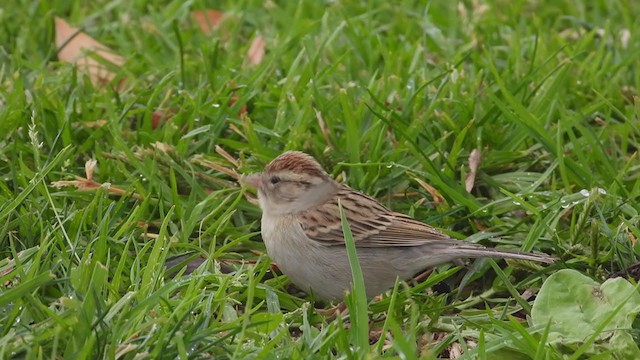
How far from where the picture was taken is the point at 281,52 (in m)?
5.81

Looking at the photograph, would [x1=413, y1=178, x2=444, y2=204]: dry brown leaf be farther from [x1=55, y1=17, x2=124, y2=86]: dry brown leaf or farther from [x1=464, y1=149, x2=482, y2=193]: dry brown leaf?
[x1=55, y1=17, x2=124, y2=86]: dry brown leaf

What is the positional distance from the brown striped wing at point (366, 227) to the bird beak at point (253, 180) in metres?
0.23

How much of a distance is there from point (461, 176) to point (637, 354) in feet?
4.60

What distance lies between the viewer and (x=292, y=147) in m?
4.90

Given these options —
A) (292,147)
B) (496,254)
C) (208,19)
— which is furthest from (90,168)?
(208,19)

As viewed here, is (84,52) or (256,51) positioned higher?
(84,52)

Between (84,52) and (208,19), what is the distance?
983 mm

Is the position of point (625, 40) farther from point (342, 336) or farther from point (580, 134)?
point (342, 336)

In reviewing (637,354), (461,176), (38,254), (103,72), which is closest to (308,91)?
(461,176)

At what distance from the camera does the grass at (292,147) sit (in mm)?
3566

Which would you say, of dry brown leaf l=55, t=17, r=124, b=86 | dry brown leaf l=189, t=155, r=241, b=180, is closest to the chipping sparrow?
dry brown leaf l=189, t=155, r=241, b=180

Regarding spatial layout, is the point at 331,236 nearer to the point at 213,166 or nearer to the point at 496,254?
the point at 496,254

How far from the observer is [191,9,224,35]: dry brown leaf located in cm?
654

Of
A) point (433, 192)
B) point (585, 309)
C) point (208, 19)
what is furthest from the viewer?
point (208, 19)
